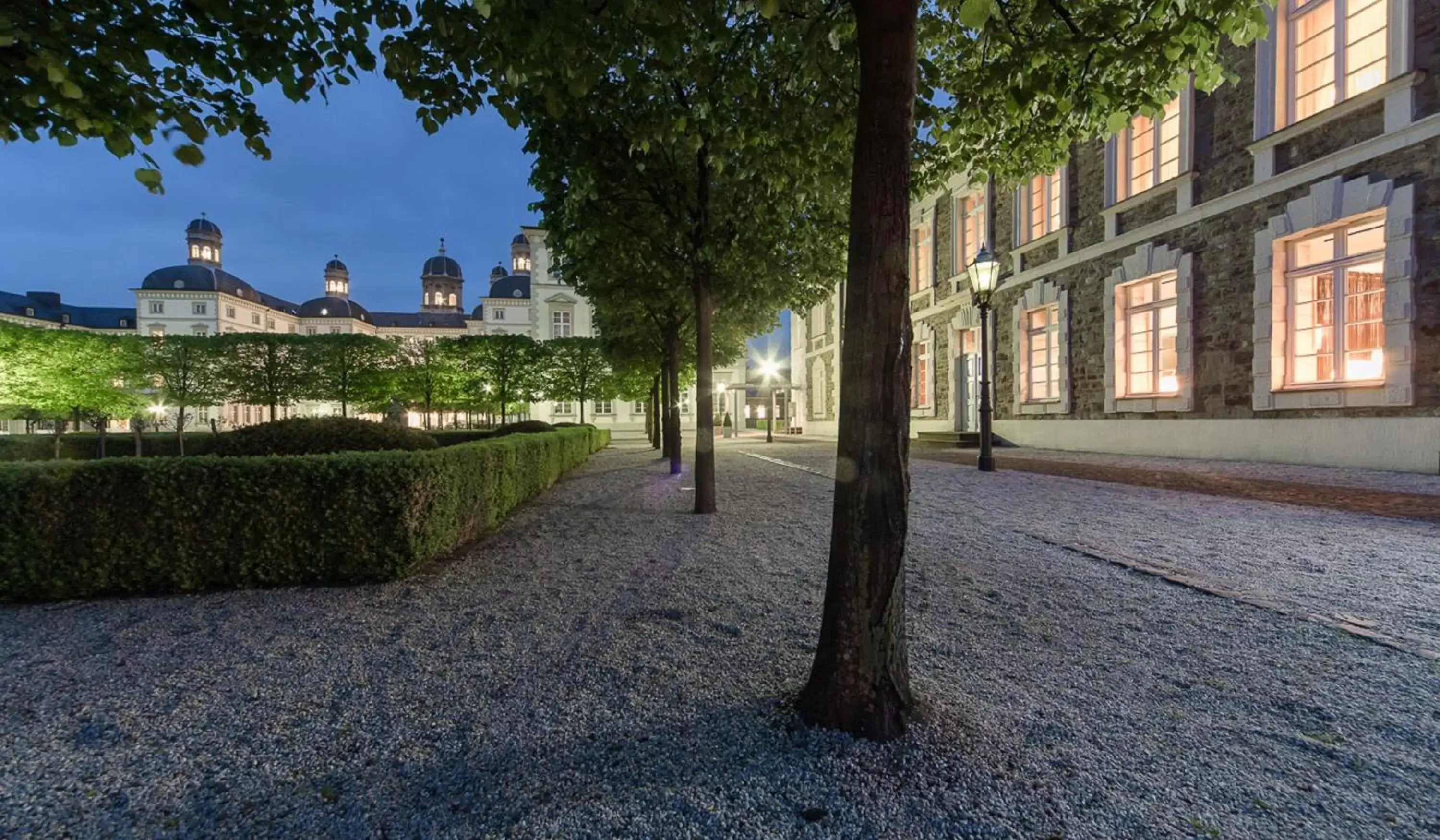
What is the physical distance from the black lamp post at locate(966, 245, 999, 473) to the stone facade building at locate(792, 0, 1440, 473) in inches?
65.4

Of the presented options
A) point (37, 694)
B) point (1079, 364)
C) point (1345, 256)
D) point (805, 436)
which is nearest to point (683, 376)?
point (805, 436)

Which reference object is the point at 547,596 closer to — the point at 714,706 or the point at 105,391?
the point at 714,706

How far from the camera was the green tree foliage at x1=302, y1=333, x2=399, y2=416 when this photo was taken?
22.5 meters

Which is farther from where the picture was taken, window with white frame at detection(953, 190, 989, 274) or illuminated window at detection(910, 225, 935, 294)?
illuminated window at detection(910, 225, 935, 294)

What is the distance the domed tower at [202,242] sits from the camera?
77.1 meters

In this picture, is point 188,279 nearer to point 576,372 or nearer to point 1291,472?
point 576,372

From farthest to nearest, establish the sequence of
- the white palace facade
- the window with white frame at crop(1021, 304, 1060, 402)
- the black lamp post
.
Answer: the white palace facade
the window with white frame at crop(1021, 304, 1060, 402)
the black lamp post

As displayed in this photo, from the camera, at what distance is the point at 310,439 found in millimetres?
5973

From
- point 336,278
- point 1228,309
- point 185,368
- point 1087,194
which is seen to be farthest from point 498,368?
point 336,278

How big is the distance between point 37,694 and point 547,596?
Answer: 235 centimetres

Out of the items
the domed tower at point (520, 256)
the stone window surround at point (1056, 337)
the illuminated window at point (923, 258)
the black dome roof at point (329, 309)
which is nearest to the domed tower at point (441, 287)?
the black dome roof at point (329, 309)

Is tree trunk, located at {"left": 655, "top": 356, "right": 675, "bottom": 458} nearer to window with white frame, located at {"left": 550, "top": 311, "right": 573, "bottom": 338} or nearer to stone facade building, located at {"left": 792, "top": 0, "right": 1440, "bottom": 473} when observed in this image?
stone facade building, located at {"left": 792, "top": 0, "right": 1440, "bottom": 473}

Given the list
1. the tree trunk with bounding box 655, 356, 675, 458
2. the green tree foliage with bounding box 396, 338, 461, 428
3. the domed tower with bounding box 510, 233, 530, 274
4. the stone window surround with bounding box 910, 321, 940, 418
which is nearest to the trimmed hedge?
the tree trunk with bounding box 655, 356, 675, 458

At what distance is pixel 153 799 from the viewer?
194cm
